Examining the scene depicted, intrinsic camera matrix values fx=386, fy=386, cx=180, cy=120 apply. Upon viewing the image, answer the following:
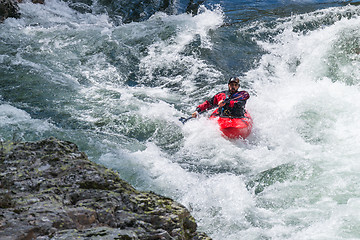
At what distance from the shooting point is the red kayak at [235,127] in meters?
6.59

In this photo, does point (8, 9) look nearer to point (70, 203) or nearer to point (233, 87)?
point (233, 87)

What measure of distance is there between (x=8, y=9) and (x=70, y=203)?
1036cm

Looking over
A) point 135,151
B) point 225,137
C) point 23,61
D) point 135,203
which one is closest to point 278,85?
point 225,137

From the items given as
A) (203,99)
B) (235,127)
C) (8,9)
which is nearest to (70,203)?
(235,127)

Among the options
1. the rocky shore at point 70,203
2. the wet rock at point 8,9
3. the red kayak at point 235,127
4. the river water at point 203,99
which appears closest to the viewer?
the rocky shore at point 70,203

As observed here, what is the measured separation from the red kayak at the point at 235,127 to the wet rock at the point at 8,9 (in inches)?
303

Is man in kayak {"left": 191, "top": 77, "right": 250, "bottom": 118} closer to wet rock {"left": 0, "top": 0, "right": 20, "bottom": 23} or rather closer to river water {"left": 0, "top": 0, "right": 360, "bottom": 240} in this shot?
river water {"left": 0, "top": 0, "right": 360, "bottom": 240}

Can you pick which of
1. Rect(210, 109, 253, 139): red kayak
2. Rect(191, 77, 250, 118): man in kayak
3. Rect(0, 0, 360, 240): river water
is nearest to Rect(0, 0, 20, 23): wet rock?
→ Rect(0, 0, 360, 240): river water

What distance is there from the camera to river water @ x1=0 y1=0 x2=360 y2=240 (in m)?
4.82

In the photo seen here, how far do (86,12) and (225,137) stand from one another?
8.38 m

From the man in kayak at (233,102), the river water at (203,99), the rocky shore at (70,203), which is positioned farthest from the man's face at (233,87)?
the rocky shore at (70,203)

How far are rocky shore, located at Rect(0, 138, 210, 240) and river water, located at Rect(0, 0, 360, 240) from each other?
61.2 inches

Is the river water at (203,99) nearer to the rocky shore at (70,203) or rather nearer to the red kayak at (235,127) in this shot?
the red kayak at (235,127)

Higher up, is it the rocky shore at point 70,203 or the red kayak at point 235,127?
the rocky shore at point 70,203
